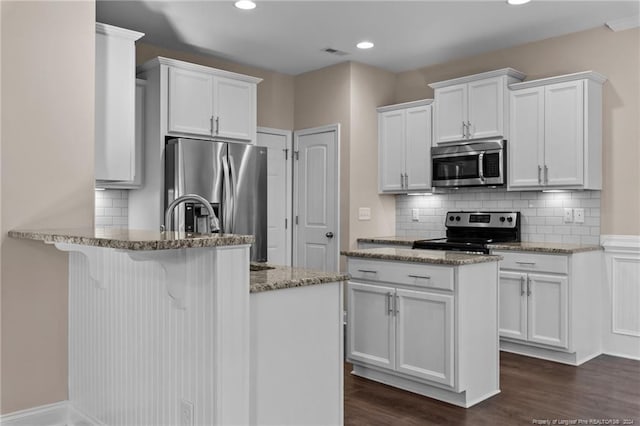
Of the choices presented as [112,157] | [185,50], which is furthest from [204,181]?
[185,50]

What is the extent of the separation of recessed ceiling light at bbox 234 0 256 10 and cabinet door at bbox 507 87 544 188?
2338 mm

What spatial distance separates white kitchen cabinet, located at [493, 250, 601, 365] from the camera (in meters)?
4.03

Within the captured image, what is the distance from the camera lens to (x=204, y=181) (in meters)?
4.44

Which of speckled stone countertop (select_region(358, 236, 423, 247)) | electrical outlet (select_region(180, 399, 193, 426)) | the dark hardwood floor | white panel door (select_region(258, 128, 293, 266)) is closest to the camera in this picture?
electrical outlet (select_region(180, 399, 193, 426))

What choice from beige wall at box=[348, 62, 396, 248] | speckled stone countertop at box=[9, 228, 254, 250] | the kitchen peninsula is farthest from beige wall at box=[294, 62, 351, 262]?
speckled stone countertop at box=[9, 228, 254, 250]

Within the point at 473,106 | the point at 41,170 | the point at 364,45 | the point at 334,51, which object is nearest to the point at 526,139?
the point at 473,106

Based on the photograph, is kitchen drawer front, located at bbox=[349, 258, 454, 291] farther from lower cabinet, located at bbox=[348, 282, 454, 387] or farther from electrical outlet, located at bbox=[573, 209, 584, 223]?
electrical outlet, located at bbox=[573, 209, 584, 223]

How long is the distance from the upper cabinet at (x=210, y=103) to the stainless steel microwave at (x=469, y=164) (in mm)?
1818

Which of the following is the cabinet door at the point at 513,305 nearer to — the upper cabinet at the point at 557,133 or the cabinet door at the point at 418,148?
the upper cabinet at the point at 557,133

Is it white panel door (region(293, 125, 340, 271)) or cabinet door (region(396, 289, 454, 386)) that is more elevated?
white panel door (region(293, 125, 340, 271))

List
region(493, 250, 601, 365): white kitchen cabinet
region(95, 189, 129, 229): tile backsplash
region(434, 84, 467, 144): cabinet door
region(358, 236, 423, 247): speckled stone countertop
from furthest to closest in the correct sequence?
region(358, 236, 423, 247): speckled stone countertop, region(434, 84, 467, 144): cabinet door, region(95, 189, 129, 229): tile backsplash, region(493, 250, 601, 365): white kitchen cabinet

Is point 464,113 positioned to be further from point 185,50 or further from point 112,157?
point 112,157

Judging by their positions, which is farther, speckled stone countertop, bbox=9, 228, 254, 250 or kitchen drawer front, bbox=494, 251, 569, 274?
kitchen drawer front, bbox=494, 251, 569, 274

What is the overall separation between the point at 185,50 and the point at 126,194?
5.03 feet
